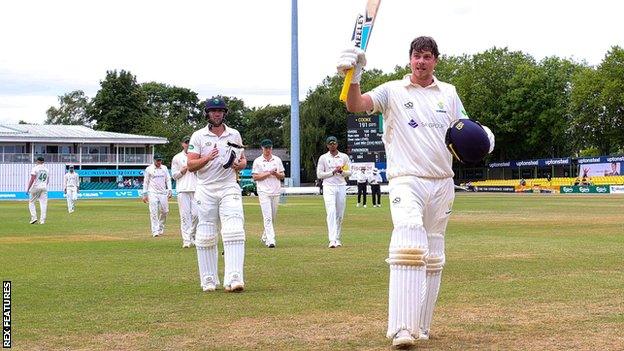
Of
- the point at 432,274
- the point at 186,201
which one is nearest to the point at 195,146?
the point at 432,274

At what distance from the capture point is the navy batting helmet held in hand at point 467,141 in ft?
24.8

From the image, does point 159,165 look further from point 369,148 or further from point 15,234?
point 369,148

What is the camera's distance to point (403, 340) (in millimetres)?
7207

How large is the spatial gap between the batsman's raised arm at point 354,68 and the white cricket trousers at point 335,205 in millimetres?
11599

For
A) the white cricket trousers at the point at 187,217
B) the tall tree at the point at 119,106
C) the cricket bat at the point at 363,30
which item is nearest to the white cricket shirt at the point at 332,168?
the white cricket trousers at the point at 187,217

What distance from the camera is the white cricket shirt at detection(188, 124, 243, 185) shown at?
38.9 feet

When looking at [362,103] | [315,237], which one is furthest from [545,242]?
[362,103]

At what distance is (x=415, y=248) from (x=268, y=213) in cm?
1224

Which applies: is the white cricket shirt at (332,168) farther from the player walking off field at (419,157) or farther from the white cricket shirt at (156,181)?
the player walking off field at (419,157)

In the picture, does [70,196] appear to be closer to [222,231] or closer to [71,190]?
[71,190]

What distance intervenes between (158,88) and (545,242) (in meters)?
128

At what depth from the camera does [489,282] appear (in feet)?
39.3

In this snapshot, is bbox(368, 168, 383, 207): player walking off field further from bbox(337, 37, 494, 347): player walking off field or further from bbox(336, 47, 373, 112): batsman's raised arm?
bbox(336, 47, 373, 112): batsman's raised arm

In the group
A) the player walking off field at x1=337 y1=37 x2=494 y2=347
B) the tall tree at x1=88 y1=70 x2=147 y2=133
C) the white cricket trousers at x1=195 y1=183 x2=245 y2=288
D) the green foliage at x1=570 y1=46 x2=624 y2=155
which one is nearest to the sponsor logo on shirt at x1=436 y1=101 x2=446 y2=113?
the player walking off field at x1=337 y1=37 x2=494 y2=347
